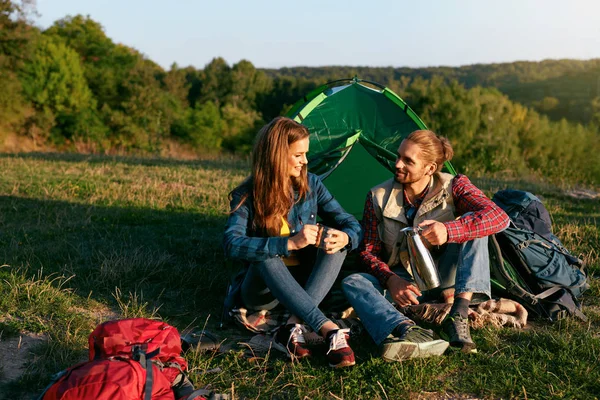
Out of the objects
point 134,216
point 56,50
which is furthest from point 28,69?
point 134,216

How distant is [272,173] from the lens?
13.5ft

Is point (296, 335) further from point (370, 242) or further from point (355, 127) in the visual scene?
point (355, 127)

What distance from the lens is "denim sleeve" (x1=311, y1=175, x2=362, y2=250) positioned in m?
4.32

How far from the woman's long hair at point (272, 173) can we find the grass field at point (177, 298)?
0.91m

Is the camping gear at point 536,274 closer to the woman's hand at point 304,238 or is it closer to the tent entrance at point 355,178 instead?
the woman's hand at point 304,238

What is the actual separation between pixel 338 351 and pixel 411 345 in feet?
1.45

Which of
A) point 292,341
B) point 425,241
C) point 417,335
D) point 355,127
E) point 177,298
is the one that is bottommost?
point 177,298

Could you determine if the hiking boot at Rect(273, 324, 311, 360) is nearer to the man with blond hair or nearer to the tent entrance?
the man with blond hair

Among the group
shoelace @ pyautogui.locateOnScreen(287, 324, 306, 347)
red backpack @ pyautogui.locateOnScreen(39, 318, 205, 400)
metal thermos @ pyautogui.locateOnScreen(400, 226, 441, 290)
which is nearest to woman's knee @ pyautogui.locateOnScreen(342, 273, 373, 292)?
metal thermos @ pyautogui.locateOnScreen(400, 226, 441, 290)

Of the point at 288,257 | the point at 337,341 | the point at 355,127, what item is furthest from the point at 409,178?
the point at 355,127

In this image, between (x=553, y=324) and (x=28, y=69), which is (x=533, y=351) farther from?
(x=28, y=69)

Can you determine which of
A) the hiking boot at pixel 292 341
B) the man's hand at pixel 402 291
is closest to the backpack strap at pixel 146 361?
the hiking boot at pixel 292 341

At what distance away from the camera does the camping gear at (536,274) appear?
4.37m

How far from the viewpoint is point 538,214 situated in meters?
4.87
